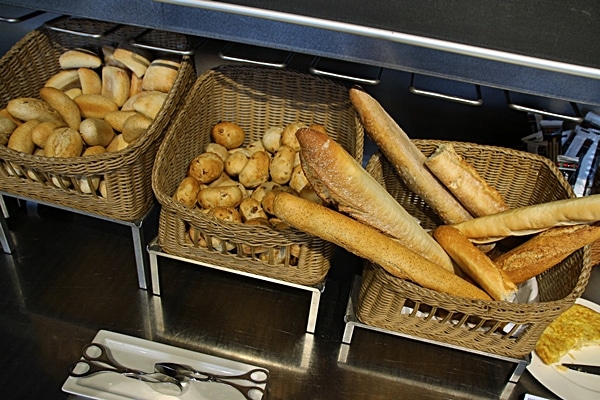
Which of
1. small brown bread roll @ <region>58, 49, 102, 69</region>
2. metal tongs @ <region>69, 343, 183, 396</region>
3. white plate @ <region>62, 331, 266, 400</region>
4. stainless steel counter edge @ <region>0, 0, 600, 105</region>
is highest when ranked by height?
stainless steel counter edge @ <region>0, 0, 600, 105</region>

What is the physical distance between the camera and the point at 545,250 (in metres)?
0.83

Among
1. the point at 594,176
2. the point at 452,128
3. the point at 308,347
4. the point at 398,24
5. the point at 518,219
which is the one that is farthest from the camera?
the point at 452,128

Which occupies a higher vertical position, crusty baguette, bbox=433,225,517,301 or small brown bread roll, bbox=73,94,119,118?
small brown bread roll, bbox=73,94,119,118

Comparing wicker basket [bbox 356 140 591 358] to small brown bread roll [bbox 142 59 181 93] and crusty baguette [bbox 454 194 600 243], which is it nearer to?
crusty baguette [bbox 454 194 600 243]

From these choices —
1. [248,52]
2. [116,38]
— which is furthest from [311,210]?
[116,38]

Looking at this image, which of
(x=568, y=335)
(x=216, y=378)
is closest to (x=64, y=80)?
(x=216, y=378)

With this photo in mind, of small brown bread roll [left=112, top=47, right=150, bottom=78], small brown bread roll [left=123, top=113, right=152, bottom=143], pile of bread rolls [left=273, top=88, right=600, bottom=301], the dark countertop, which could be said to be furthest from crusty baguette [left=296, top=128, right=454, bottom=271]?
small brown bread roll [left=112, top=47, right=150, bottom=78]

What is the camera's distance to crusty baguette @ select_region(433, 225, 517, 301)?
0.79m

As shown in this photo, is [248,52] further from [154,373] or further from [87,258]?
[154,373]

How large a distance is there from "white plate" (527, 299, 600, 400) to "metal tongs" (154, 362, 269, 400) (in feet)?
1.65

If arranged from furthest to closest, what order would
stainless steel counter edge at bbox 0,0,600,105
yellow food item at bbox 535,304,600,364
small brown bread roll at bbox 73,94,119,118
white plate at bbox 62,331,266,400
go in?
small brown bread roll at bbox 73,94,119,118, yellow food item at bbox 535,304,600,364, white plate at bbox 62,331,266,400, stainless steel counter edge at bbox 0,0,600,105

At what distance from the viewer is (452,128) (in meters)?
1.18

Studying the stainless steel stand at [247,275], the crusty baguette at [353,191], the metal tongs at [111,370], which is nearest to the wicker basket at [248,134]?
the stainless steel stand at [247,275]

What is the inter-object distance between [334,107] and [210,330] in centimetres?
54
